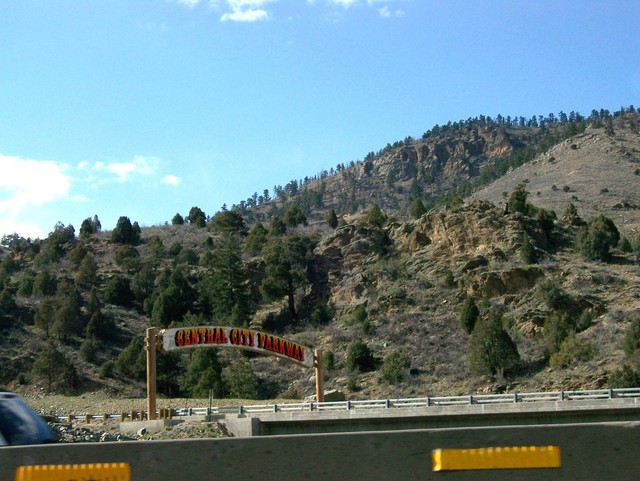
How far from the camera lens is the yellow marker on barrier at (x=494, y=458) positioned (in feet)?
26.8

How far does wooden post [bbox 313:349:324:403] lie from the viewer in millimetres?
37594

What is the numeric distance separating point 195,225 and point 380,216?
102 ft

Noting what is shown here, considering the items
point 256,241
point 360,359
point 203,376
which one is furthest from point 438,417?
point 256,241

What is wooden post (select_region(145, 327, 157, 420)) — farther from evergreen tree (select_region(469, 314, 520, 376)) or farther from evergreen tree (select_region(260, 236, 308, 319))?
evergreen tree (select_region(260, 236, 308, 319))

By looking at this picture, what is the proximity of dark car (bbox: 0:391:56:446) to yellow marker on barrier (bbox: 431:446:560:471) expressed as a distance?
Result: 16.4ft

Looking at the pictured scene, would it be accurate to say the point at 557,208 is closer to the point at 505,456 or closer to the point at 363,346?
the point at 363,346

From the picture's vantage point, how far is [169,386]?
188 ft

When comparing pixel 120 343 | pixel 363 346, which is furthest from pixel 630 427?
pixel 120 343

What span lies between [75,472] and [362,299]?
193 ft

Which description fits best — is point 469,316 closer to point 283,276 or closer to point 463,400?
point 283,276

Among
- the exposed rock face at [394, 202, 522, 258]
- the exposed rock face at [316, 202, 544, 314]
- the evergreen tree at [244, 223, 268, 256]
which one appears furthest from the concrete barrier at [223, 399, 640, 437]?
the evergreen tree at [244, 223, 268, 256]

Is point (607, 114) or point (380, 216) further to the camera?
point (607, 114)

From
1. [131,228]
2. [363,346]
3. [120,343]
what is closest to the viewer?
[363,346]

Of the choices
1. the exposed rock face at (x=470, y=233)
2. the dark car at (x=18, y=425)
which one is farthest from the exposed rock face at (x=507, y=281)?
the dark car at (x=18, y=425)
